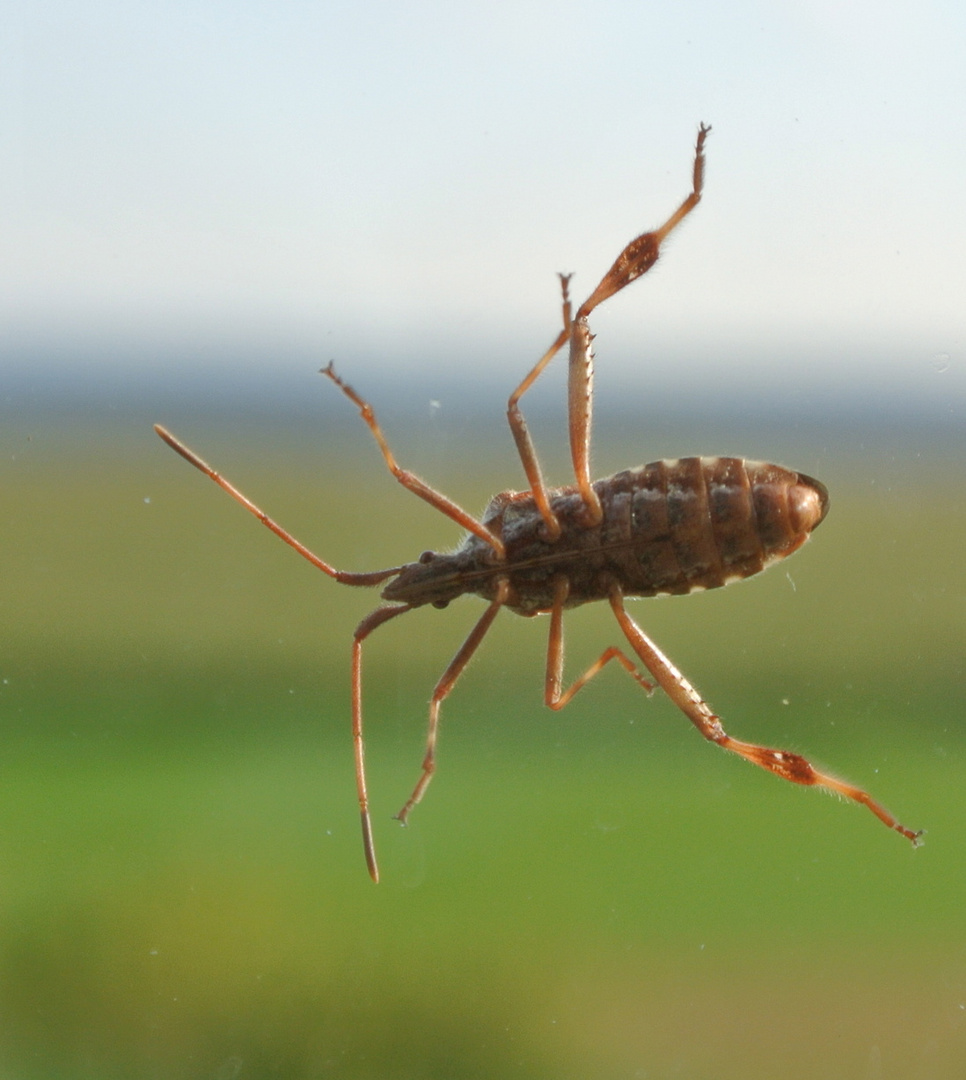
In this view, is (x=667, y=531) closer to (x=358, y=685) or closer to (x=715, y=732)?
(x=715, y=732)

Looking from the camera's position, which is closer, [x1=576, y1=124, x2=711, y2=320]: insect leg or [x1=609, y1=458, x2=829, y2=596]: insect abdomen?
[x1=609, y1=458, x2=829, y2=596]: insect abdomen

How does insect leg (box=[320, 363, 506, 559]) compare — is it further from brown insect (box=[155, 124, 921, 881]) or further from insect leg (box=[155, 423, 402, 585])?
insect leg (box=[155, 423, 402, 585])

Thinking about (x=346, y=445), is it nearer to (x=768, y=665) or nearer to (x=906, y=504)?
(x=768, y=665)

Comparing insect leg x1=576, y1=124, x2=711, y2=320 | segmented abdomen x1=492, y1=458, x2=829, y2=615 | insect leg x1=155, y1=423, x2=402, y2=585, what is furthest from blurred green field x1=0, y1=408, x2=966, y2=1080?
insect leg x1=576, y1=124, x2=711, y2=320

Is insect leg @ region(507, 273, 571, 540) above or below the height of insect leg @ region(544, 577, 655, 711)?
above

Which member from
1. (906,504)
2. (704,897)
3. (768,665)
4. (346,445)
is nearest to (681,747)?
(768,665)

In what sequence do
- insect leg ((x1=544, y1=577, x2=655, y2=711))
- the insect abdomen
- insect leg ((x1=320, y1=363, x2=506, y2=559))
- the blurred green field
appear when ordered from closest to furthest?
the insect abdomen, insect leg ((x1=320, y1=363, x2=506, y2=559)), insect leg ((x1=544, y1=577, x2=655, y2=711)), the blurred green field

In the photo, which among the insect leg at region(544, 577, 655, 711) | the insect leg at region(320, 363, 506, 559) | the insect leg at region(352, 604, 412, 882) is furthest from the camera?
the insect leg at region(352, 604, 412, 882)

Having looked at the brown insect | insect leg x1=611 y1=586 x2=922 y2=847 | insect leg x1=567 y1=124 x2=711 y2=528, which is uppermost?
insect leg x1=567 y1=124 x2=711 y2=528
